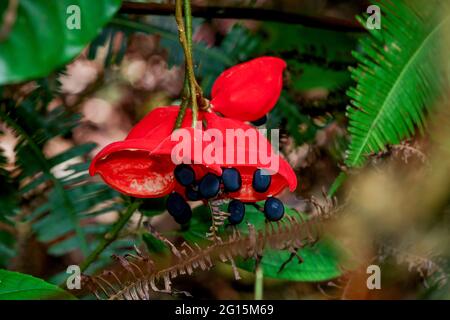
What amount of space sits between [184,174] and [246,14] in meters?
0.48

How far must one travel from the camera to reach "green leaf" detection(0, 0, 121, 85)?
1.32 feet

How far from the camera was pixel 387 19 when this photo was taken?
0.81 m

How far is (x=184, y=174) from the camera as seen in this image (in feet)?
1.94

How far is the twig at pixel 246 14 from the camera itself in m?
0.93

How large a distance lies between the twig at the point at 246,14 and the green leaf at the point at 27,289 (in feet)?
1.40

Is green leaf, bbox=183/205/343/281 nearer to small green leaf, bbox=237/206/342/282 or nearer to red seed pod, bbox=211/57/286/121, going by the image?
small green leaf, bbox=237/206/342/282

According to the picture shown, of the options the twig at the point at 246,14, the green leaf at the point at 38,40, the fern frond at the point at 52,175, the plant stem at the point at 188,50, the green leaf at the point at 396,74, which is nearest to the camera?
the green leaf at the point at 38,40

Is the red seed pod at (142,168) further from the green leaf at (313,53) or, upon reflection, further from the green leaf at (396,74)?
the green leaf at (313,53)

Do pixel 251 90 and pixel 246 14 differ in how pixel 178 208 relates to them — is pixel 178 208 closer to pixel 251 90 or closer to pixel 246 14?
pixel 251 90

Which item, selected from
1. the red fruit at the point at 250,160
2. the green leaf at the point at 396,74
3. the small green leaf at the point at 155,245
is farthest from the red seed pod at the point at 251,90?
the small green leaf at the point at 155,245

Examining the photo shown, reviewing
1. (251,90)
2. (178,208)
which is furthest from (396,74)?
(178,208)
